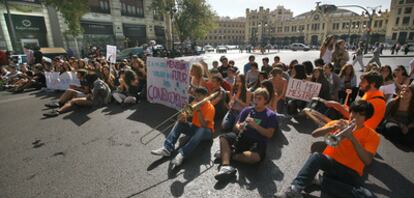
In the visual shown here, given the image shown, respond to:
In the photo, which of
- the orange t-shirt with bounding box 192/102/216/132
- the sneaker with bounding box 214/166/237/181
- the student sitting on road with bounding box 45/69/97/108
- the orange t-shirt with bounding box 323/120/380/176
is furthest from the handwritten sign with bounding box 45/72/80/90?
the orange t-shirt with bounding box 323/120/380/176

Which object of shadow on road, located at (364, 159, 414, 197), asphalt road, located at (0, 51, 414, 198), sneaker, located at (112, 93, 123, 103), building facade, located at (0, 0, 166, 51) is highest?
building facade, located at (0, 0, 166, 51)

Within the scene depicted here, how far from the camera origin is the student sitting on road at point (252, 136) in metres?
3.26

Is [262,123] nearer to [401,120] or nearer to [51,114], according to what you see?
[401,120]

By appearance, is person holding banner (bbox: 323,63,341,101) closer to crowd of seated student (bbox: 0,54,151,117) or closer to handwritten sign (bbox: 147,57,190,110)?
handwritten sign (bbox: 147,57,190,110)

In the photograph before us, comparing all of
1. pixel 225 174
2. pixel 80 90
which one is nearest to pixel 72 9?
pixel 80 90

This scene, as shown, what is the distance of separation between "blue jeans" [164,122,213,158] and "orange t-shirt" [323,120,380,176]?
6.45 ft

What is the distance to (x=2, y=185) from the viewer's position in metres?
3.08

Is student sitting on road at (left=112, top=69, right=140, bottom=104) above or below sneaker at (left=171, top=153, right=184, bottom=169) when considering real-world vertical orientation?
above

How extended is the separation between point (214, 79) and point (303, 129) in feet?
7.95

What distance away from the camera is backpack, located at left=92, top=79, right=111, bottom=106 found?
6789mm

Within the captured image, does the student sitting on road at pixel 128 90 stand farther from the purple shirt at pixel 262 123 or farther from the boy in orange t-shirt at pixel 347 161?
the boy in orange t-shirt at pixel 347 161

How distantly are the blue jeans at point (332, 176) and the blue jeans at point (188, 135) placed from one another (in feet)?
5.48

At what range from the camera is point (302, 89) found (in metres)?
5.32

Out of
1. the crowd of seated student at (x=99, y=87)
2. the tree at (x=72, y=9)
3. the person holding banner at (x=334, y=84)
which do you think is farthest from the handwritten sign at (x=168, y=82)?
the tree at (x=72, y=9)
